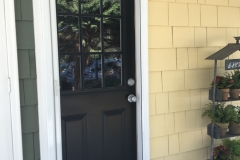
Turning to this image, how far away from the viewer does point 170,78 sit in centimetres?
228

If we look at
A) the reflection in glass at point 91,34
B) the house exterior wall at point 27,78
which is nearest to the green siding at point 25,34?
the house exterior wall at point 27,78

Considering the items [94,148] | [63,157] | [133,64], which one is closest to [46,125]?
[63,157]

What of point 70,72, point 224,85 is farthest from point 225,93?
point 70,72

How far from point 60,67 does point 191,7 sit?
1.29m

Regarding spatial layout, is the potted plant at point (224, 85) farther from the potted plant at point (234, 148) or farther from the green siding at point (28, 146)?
the green siding at point (28, 146)

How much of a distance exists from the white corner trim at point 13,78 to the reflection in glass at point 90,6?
0.52 metres

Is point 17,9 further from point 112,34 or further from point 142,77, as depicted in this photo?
point 142,77

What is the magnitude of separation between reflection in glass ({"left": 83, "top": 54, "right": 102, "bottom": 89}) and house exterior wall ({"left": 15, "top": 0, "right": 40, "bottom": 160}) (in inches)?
15.9

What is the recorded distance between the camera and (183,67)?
7.65 feet

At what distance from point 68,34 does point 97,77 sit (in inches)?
16.1

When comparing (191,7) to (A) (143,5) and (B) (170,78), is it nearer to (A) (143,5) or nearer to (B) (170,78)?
(A) (143,5)

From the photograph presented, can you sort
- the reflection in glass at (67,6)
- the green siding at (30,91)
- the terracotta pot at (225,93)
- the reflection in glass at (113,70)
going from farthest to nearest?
the terracotta pot at (225,93)
the reflection in glass at (113,70)
the reflection in glass at (67,6)
the green siding at (30,91)

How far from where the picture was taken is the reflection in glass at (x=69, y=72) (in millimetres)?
1942

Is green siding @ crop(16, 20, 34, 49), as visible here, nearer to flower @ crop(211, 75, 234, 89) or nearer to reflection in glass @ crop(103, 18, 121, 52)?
reflection in glass @ crop(103, 18, 121, 52)
